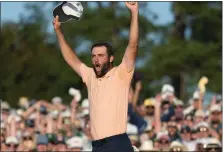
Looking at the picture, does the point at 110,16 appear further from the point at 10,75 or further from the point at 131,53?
the point at 131,53

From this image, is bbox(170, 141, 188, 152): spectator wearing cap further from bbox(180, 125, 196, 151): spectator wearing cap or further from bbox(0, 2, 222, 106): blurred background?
bbox(0, 2, 222, 106): blurred background

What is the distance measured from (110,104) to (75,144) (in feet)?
23.1

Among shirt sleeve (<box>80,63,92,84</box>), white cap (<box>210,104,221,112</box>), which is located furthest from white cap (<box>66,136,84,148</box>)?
shirt sleeve (<box>80,63,92,84</box>)

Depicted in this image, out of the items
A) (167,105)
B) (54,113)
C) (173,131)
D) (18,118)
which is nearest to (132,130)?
(173,131)

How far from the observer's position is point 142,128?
1513cm

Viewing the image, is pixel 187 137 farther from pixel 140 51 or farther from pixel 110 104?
pixel 140 51

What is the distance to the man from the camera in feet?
25.2

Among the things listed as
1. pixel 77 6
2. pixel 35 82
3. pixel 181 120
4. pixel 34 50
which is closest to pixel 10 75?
pixel 35 82

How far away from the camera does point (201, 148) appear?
14.1m

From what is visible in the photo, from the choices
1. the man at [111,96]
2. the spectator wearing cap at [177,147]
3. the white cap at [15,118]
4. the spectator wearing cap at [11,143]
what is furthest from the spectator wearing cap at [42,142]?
the man at [111,96]

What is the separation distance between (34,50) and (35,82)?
303 centimetres

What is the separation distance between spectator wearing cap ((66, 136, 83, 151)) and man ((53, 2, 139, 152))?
6.78m

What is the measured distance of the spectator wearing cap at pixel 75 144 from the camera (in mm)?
14602

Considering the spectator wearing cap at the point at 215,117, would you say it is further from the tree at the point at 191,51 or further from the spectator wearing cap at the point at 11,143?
the tree at the point at 191,51
